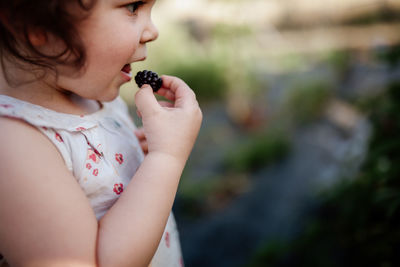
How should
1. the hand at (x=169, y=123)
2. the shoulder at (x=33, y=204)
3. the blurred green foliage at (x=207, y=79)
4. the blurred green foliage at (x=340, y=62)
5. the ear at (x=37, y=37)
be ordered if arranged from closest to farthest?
1. the shoulder at (x=33, y=204)
2. the ear at (x=37, y=37)
3. the hand at (x=169, y=123)
4. the blurred green foliage at (x=340, y=62)
5. the blurred green foliage at (x=207, y=79)

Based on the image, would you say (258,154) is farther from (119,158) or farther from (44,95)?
(44,95)

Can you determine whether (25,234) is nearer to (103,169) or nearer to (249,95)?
(103,169)

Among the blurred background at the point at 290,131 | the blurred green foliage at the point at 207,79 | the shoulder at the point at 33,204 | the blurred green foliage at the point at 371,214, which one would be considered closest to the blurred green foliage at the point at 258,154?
the blurred background at the point at 290,131

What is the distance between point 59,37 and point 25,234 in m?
0.48

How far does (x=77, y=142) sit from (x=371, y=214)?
1.42 meters

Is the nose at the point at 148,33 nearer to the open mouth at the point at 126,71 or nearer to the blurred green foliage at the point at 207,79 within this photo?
the open mouth at the point at 126,71

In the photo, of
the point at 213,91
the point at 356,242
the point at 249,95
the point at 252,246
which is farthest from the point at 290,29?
the point at 356,242

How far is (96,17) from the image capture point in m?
0.87

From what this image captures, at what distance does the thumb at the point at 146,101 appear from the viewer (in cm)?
99

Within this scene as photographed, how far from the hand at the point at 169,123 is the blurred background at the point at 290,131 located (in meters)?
0.87

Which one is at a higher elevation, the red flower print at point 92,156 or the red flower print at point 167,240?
the red flower print at point 92,156

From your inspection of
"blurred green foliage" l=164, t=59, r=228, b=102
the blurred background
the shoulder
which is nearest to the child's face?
the shoulder

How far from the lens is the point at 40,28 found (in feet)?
2.76

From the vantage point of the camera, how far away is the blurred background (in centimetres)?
189
